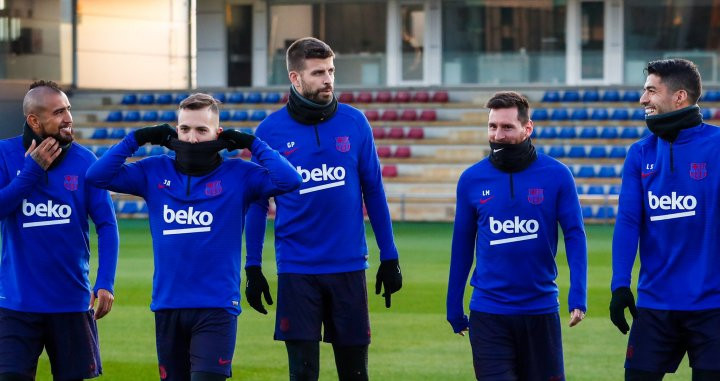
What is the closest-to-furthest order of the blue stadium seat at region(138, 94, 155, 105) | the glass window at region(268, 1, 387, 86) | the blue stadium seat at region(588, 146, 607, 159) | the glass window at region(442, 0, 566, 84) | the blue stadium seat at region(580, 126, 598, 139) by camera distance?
the blue stadium seat at region(588, 146, 607, 159) < the blue stadium seat at region(580, 126, 598, 139) < the blue stadium seat at region(138, 94, 155, 105) < the glass window at region(442, 0, 566, 84) < the glass window at region(268, 1, 387, 86)

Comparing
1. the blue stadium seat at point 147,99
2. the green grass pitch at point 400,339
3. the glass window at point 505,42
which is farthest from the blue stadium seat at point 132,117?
the green grass pitch at point 400,339

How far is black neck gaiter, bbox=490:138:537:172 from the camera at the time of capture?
20.7 ft

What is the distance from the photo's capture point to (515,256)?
6.27m

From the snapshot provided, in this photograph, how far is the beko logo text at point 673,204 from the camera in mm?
6027

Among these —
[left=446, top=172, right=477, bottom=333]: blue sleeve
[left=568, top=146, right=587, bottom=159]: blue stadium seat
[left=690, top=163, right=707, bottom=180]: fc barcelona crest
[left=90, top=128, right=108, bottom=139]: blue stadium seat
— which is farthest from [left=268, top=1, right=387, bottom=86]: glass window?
[left=690, top=163, right=707, bottom=180]: fc barcelona crest

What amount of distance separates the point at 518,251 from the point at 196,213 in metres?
1.48

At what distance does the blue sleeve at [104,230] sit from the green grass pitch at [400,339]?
3047 mm

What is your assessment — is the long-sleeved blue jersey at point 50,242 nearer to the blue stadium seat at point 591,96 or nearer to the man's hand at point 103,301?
the man's hand at point 103,301

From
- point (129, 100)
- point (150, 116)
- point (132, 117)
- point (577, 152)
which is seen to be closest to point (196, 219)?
point (577, 152)

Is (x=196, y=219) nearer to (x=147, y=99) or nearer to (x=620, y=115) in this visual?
(x=620, y=115)

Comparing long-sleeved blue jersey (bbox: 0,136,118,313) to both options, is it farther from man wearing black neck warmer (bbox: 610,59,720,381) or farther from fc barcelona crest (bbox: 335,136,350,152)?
man wearing black neck warmer (bbox: 610,59,720,381)

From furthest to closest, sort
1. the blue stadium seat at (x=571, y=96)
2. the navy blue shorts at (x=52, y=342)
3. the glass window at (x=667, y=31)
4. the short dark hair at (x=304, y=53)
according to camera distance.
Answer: the glass window at (x=667, y=31), the blue stadium seat at (x=571, y=96), the short dark hair at (x=304, y=53), the navy blue shorts at (x=52, y=342)

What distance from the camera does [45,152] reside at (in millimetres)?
6387

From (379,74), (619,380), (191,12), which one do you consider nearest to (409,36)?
(379,74)
